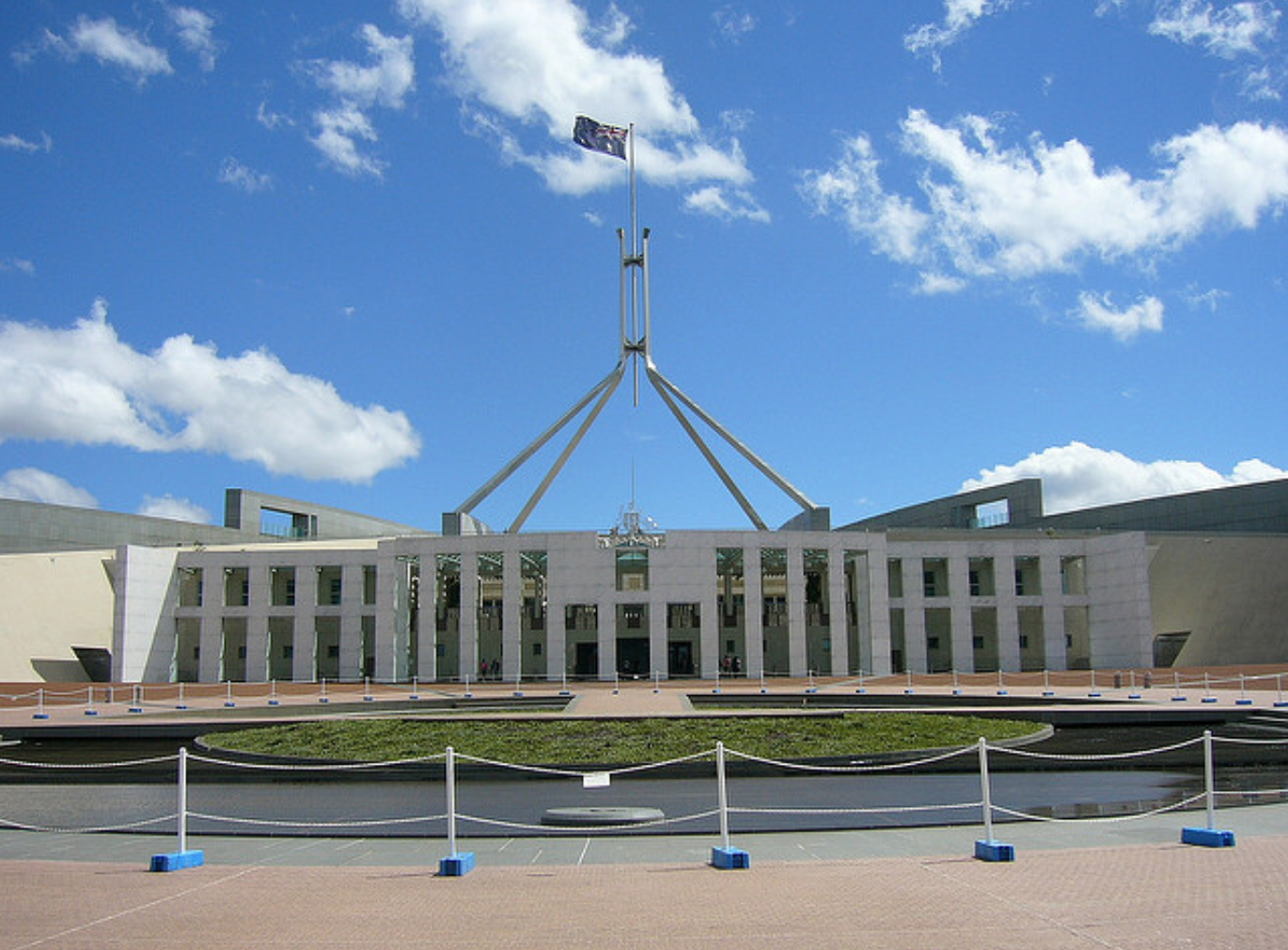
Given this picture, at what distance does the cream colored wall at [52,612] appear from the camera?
4819 cm

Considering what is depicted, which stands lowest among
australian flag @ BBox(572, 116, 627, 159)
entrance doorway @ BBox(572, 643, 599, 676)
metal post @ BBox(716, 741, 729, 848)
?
entrance doorway @ BBox(572, 643, 599, 676)

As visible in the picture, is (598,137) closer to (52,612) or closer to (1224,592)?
(52,612)

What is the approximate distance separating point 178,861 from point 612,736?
427 inches

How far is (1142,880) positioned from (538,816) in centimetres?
689

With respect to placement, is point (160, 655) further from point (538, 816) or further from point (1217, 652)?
point (1217, 652)

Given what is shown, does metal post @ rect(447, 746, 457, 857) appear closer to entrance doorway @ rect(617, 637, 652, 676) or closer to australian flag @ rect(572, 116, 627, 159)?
entrance doorway @ rect(617, 637, 652, 676)

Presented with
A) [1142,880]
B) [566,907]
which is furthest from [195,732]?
[1142,880]

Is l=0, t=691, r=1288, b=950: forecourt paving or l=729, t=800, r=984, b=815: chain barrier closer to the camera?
l=0, t=691, r=1288, b=950: forecourt paving

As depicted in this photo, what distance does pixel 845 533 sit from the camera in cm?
5397

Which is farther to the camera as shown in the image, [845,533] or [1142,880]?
[845,533]

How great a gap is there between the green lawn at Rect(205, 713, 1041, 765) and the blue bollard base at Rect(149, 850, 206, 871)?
7182mm

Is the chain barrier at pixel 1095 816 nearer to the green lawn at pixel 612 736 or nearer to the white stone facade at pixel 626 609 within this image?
the green lawn at pixel 612 736

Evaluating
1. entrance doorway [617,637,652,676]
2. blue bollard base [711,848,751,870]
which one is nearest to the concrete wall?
entrance doorway [617,637,652,676]

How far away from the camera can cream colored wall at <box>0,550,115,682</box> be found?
1897 inches
